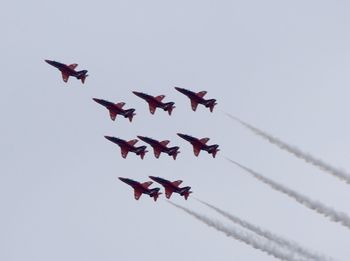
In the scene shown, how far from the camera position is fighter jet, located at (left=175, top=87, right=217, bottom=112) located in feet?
494

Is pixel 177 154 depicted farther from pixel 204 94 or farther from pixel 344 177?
pixel 344 177

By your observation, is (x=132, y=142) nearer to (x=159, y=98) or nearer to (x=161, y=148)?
(x=161, y=148)

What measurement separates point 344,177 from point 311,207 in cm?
584

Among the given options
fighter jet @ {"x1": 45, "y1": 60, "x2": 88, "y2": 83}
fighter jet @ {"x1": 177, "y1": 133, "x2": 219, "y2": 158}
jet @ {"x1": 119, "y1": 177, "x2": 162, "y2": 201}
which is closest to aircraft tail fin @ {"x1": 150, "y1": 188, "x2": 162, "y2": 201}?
jet @ {"x1": 119, "y1": 177, "x2": 162, "y2": 201}

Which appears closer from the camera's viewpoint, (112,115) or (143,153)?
(143,153)

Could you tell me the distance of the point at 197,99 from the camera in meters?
152

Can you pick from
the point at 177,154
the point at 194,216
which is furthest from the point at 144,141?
the point at 194,216

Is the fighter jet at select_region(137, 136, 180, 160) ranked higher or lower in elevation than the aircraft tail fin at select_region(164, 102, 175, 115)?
lower

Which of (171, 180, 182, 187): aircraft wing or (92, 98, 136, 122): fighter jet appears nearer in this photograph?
(171, 180, 182, 187): aircraft wing

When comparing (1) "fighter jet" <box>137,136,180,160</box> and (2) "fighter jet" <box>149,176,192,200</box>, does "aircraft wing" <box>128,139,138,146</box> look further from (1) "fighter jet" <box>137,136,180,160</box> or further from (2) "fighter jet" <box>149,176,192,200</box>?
(2) "fighter jet" <box>149,176,192,200</box>

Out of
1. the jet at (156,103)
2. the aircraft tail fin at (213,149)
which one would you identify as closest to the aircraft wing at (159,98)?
the jet at (156,103)

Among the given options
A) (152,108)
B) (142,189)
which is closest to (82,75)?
(152,108)

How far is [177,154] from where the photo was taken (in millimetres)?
150000

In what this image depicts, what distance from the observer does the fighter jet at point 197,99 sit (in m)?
150
